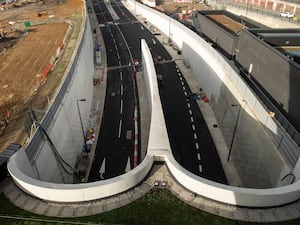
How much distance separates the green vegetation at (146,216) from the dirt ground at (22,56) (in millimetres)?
16392

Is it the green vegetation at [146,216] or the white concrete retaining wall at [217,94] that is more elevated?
the white concrete retaining wall at [217,94]

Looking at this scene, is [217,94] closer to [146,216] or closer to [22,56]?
[146,216]

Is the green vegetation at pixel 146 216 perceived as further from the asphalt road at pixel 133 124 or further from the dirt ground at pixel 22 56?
the dirt ground at pixel 22 56

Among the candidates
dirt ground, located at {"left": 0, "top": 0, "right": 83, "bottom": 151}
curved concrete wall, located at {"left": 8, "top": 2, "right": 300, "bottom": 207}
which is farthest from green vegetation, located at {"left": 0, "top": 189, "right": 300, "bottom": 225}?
dirt ground, located at {"left": 0, "top": 0, "right": 83, "bottom": 151}

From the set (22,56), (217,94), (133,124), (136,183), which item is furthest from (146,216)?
(22,56)

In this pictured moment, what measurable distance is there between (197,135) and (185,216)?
20559 millimetres

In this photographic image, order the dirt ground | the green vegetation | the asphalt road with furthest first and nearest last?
the dirt ground < the asphalt road < the green vegetation

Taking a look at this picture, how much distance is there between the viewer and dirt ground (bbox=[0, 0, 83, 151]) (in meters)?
39.9

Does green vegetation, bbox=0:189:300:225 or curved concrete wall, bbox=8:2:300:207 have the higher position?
curved concrete wall, bbox=8:2:300:207

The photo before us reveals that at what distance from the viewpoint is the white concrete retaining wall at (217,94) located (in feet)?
57.9

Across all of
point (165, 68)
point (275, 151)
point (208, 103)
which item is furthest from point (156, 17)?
point (275, 151)

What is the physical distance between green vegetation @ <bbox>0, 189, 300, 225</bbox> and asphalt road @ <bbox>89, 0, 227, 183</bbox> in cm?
1344

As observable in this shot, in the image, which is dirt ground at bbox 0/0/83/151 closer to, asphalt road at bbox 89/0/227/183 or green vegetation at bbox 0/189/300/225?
asphalt road at bbox 89/0/227/183

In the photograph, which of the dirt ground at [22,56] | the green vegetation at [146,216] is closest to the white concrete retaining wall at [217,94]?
the green vegetation at [146,216]
